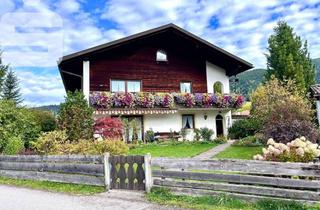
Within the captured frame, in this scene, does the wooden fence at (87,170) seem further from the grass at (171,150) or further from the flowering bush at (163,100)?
the flowering bush at (163,100)

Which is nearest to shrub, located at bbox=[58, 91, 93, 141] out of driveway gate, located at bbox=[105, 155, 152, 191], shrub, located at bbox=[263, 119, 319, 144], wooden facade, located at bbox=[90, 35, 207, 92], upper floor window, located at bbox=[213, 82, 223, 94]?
wooden facade, located at bbox=[90, 35, 207, 92]

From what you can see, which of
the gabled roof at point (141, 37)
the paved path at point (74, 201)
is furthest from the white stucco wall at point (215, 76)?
the paved path at point (74, 201)

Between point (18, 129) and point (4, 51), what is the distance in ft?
60.6

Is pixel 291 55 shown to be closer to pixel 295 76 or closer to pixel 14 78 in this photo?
pixel 295 76

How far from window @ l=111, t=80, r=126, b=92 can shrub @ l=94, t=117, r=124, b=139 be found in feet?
14.4

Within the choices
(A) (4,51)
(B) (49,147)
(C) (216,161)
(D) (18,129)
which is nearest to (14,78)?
(A) (4,51)

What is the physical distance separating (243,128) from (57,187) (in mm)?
18341

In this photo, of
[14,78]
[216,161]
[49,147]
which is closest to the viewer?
[216,161]

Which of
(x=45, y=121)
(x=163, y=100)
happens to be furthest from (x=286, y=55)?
(x=45, y=121)

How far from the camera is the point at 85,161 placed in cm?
1044

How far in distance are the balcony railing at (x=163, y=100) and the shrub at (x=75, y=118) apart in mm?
2375

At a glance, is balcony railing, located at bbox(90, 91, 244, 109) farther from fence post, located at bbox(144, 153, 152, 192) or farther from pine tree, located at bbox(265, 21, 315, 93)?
fence post, located at bbox(144, 153, 152, 192)

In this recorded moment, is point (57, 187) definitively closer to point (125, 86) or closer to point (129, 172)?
point (129, 172)

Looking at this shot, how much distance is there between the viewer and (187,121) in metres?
27.1
